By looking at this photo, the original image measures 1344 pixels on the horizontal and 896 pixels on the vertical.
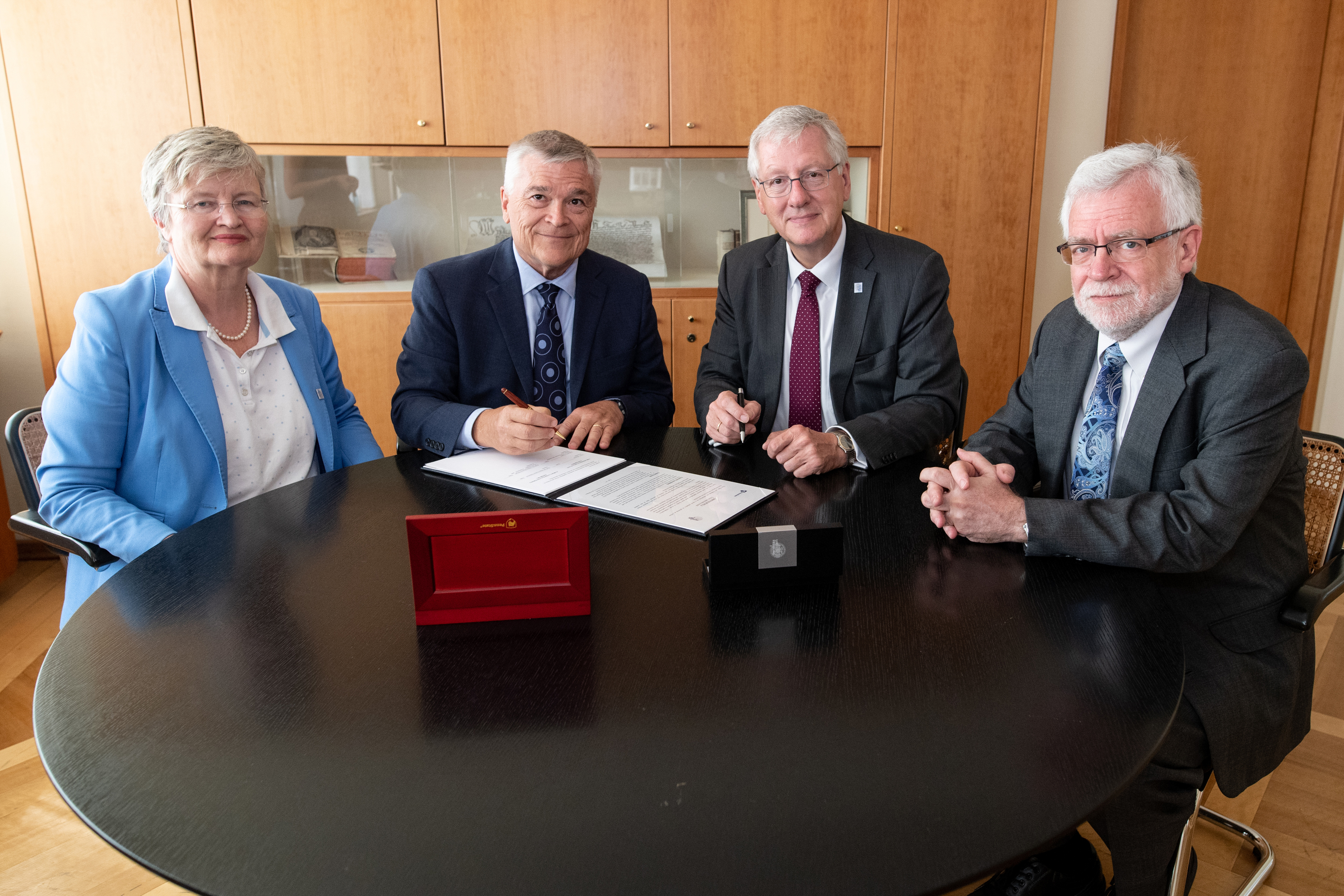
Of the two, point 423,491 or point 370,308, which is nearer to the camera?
point 423,491

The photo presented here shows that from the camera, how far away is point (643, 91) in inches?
138

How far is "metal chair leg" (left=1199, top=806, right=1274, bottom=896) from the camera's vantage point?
5.73 feet

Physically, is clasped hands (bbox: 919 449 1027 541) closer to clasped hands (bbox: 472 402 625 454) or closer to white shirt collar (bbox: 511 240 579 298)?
clasped hands (bbox: 472 402 625 454)

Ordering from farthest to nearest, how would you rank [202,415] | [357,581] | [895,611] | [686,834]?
[202,415], [357,581], [895,611], [686,834]

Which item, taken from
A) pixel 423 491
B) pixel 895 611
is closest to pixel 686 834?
pixel 895 611

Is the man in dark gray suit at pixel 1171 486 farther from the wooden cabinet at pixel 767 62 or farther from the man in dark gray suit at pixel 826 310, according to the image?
the wooden cabinet at pixel 767 62

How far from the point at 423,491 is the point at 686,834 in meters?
1.11

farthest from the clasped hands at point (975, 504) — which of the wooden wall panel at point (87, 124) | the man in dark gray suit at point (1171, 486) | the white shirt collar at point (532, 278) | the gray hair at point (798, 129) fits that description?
the wooden wall panel at point (87, 124)

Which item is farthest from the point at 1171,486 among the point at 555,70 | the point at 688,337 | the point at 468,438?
the point at 555,70

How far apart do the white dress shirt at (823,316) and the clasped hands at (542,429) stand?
1.63 feet

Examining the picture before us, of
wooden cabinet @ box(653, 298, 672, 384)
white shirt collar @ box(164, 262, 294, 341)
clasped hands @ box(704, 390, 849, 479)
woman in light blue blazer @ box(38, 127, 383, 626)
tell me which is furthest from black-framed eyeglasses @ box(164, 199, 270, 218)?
wooden cabinet @ box(653, 298, 672, 384)

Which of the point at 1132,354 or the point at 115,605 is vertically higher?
the point at 1132,354

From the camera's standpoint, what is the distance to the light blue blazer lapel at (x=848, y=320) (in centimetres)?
226

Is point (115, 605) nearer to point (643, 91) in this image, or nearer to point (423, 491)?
point (423, 491)
